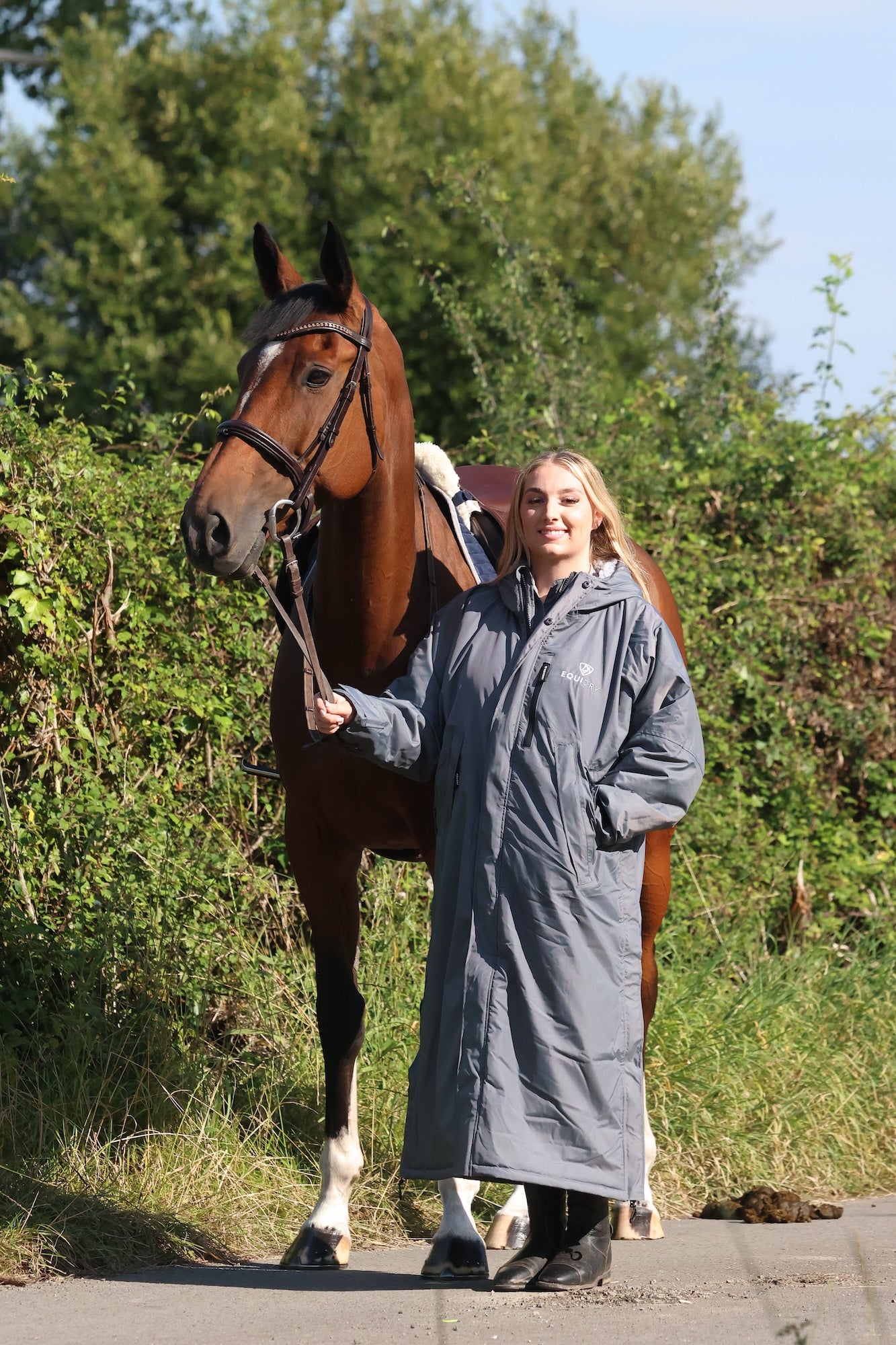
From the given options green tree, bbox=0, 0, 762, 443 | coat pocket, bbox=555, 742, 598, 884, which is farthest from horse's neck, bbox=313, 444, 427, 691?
green tree, bbox=0, 0, 762, 443

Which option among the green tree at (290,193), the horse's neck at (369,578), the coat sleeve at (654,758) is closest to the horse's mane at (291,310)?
the horse's neck at (369,578)

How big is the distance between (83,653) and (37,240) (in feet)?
50.7

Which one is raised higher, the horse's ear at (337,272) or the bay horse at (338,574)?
the horse's ear at (337,272)

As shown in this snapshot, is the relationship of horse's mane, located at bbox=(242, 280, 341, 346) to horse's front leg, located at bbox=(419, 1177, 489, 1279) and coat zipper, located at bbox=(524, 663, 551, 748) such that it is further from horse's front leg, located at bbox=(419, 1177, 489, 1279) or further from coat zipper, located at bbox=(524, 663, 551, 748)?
horse's front leg, located at bbox=(419, 1177, 489, 1279)

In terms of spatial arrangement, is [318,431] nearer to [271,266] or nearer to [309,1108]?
[271,266]

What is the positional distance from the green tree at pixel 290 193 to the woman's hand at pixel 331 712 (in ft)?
46.0

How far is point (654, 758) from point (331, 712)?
29.8 inches

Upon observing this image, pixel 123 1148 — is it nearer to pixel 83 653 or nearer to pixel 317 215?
pixel 83 653

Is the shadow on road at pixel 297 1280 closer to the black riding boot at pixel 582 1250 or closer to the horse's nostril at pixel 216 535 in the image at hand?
the black riding boot at pixel 582 1250

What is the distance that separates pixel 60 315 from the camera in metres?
19.4

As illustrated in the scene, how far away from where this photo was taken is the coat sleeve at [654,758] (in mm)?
3346

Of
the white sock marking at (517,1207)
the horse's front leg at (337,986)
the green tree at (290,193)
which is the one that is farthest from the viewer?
the green tree at (290,193)

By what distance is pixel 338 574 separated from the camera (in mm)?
3883

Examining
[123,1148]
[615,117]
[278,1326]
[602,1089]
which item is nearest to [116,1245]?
[123,1148]
